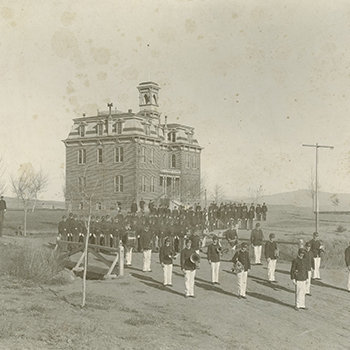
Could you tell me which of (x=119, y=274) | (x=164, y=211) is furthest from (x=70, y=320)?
(x=164, y=211)

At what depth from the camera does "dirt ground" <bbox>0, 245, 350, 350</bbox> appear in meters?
9.68

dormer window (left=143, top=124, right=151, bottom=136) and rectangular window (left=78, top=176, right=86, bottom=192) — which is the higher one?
dormer window (left=143, top=124, right=151, bottom=136)

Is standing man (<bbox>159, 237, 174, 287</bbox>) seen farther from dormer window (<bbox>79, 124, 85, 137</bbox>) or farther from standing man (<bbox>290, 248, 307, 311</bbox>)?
dormer window (<bbox>79, 124, 85, 137</bbox>)

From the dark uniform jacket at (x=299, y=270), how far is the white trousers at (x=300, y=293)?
18cm

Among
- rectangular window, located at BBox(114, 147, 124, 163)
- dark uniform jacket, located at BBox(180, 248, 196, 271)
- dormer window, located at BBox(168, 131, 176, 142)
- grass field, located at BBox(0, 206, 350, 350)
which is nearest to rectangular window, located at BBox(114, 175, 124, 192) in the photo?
rectangular window, located at BBox(114, 147, 124, 163)

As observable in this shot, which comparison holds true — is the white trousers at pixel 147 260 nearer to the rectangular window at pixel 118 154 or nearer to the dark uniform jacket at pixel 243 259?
the dark uniform jacket at pixel 243 259

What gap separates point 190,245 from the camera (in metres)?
14.7

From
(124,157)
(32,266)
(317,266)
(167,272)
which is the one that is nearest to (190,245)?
(167,272)

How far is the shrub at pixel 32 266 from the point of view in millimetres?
15727

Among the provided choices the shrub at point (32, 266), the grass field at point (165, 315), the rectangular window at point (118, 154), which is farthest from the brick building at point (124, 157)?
the grass field at point (165, 315)

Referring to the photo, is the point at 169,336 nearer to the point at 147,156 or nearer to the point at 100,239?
the point at 100,239

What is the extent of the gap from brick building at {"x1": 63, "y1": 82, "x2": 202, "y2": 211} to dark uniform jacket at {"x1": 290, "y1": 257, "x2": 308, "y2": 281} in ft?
103

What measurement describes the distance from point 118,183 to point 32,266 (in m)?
31.9

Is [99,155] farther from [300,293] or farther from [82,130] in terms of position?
[300,293]
